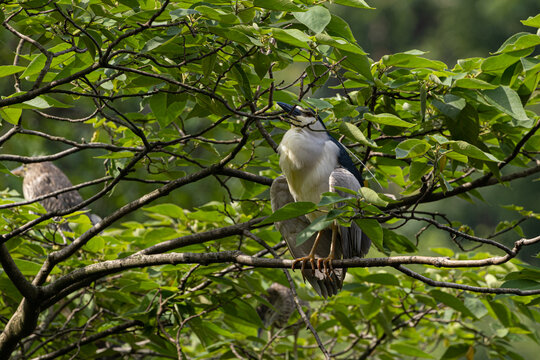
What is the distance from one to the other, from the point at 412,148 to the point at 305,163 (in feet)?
3.32

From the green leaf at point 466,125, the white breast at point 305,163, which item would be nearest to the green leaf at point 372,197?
the green leaf at point 466,125

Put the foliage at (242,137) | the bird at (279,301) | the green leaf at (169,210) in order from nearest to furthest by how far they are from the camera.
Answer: the foliage at (242,137) → the green leaf at (169,210) → the bird at (279,301)

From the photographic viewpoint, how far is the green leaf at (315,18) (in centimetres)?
153

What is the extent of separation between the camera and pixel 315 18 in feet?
5.12

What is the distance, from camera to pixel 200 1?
1776 mm

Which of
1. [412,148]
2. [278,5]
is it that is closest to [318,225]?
[412,148]

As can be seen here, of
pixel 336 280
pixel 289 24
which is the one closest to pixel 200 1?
pixel 289 24

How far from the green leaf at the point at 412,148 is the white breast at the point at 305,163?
95cm

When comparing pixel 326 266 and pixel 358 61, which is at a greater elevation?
pixel 358 61

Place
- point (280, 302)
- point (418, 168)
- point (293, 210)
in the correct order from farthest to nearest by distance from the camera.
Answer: point (280, 302), point (418, 168), point (293, 210)

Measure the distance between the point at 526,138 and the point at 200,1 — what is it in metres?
1.27

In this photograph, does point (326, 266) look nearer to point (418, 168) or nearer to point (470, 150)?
point (418, 168)

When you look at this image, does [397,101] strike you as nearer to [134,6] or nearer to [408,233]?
[134,6]

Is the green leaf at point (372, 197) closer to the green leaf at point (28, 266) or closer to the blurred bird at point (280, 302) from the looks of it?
the green leaf at point (28, 266)
